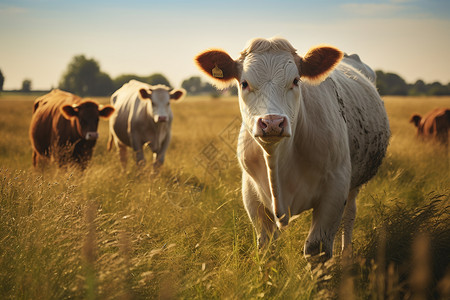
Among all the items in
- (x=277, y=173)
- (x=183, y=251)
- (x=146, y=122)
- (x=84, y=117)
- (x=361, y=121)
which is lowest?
(x=183, y=251)

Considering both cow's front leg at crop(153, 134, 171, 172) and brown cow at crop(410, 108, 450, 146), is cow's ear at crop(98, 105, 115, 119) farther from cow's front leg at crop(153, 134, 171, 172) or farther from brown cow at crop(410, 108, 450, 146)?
brown cow at crop(410, 108, 450, 146)

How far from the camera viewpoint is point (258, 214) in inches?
131

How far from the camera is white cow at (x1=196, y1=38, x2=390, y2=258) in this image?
2723mm

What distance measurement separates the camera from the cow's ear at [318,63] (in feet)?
9.77

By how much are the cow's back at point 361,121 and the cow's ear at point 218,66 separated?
115cm

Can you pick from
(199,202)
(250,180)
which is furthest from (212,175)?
(250,180)

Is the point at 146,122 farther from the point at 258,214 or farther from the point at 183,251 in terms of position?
the point at 258,214

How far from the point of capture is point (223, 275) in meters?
2.80

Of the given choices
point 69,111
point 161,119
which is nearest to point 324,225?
point 69,111

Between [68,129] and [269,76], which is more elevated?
[269,76]

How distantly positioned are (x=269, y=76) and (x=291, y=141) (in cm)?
56

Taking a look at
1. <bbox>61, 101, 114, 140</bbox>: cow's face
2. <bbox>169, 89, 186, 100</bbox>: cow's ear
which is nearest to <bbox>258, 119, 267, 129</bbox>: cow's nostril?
<bbox>61, 101, 114, 140</bbox>: cow's face

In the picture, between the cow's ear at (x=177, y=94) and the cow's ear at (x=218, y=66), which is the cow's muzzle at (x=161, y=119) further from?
the cow's ear at (x=218, y=66)

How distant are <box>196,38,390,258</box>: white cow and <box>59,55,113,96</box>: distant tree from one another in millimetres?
47513
